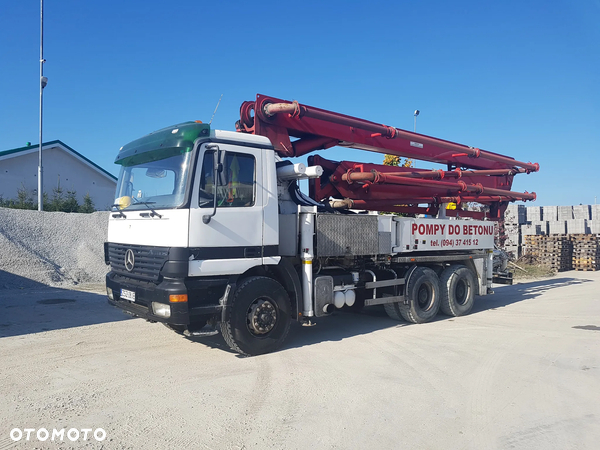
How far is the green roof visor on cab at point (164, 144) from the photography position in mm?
5984

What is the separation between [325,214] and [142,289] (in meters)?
2.87

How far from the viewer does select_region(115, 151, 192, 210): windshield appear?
19.4 feet

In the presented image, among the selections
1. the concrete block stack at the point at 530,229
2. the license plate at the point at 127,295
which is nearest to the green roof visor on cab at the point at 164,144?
the license plate at the point at 127,295

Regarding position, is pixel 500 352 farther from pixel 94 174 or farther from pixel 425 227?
pixel 94 174

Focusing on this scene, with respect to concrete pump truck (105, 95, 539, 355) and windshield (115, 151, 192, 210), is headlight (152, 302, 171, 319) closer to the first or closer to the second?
concrete pump truck (105, 95, 539, 355)

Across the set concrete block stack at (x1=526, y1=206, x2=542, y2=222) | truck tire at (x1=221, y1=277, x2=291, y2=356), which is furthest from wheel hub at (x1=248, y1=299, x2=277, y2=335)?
concrete block stack at (x1=526, y1=206, x2=542, y2=222)

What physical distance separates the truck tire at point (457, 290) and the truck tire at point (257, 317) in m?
4.35

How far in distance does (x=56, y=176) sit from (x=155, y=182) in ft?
66.5

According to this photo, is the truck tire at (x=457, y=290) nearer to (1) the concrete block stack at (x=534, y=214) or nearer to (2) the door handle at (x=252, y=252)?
(2) the door handle at (x=252, y=252)

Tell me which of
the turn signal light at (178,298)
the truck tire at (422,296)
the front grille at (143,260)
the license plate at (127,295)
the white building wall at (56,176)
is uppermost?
the white building wall at (56,176)

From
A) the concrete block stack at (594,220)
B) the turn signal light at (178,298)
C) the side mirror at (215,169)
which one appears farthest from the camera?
the concrete block stack at (594,220)

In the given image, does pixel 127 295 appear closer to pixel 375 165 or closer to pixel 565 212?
pixel 375 165

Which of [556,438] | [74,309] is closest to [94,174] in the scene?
[74,309]

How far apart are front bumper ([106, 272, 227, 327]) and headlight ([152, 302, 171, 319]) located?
39mm
